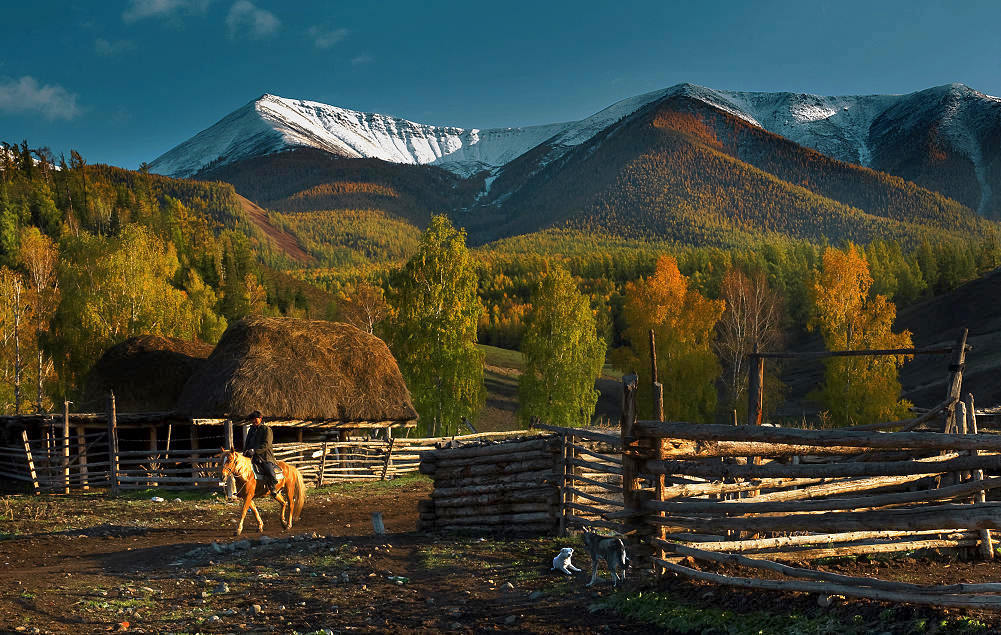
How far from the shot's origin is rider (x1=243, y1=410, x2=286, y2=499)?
12.9m

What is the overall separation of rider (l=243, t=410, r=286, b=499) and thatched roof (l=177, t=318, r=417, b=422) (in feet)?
25.3

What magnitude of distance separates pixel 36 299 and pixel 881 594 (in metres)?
42.6

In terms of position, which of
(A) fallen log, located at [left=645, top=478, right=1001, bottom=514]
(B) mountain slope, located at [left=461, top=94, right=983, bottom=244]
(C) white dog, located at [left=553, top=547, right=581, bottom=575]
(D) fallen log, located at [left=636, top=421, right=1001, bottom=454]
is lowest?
(C) white dog, located at [left=553, top=547, right=581, bottom=575]

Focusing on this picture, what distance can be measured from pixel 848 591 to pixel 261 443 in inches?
402

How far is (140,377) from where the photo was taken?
25.7m

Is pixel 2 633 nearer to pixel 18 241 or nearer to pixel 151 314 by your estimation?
pixel 151 314

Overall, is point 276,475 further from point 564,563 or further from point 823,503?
point 823,503

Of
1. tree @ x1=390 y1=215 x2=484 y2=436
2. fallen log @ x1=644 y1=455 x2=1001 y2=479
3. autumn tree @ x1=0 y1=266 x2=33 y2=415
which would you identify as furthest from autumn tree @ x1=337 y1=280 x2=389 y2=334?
fallen log @ x1=644 y1=455 x2=1001 y2=479

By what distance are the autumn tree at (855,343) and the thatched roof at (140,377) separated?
89.8 feet

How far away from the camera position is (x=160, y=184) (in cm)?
16162

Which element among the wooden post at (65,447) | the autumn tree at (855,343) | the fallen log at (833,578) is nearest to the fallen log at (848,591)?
the fallen log at (833,578)

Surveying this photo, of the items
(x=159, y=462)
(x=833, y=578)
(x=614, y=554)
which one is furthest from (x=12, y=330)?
(x=833, y=578)

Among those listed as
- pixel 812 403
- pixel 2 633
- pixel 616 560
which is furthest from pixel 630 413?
pixel 812 403

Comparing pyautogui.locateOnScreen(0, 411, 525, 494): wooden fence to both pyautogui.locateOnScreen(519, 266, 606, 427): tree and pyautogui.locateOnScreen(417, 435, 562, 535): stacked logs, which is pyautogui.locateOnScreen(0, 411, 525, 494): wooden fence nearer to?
pyautogui.locateOnScreen(417, 435, 562, 535): stacked logs
